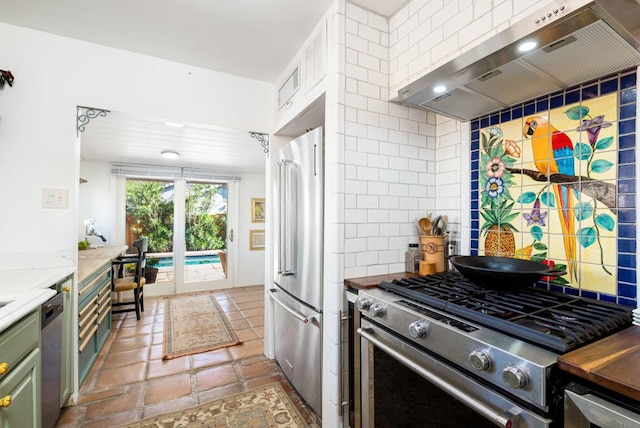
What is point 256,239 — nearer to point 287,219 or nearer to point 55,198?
point 287,219

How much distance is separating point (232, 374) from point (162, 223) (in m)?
3.64

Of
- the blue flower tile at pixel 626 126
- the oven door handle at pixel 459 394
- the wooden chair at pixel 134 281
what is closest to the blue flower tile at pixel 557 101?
the blue flower tile at pixel 626 126

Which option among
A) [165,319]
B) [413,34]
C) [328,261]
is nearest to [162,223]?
[165,319]

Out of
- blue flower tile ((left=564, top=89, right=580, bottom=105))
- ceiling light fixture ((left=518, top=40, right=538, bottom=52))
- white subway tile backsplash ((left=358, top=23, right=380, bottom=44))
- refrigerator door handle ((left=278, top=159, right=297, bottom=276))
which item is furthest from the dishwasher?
blue flower tile ((left=564, top=89, right=580, bottom=105))

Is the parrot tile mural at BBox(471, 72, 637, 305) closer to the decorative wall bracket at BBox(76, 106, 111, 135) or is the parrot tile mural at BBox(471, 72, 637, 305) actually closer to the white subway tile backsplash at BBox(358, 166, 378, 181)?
the white subway tile backsplash at BBox(358, 166, 378, 181)

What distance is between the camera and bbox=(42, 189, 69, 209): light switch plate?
1.91 metres

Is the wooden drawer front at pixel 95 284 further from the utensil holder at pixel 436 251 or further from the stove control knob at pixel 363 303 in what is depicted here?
the utensil holder at pixel 436 251

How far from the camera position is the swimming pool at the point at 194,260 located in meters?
5.10

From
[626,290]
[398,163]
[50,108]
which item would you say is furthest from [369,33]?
[50,108]

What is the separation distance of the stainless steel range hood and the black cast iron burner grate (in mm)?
915

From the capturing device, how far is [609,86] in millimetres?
1183

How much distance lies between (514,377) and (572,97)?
4.14 feet

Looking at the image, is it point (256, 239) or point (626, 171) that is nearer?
point (626, 171)

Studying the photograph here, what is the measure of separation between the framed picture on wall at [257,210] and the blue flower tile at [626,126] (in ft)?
16.9
